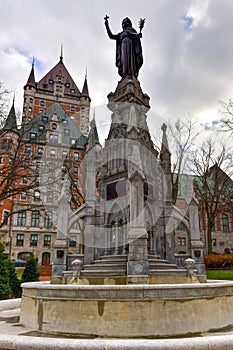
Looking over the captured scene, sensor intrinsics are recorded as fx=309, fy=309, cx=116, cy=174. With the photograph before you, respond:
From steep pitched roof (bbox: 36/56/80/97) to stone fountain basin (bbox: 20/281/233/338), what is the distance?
78.9m

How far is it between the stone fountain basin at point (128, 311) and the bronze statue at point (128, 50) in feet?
33.8

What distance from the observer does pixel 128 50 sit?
1450cm

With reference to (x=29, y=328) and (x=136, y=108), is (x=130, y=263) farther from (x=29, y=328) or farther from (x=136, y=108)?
(x=136, y=108)

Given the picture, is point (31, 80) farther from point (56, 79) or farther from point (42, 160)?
point (42, 160)

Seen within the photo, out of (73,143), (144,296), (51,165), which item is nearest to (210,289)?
(144,296)

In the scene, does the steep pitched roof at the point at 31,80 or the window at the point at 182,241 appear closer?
the window at the point at 182,241

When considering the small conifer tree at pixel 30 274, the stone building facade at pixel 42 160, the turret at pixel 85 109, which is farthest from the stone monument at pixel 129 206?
the turret at pixel 85 109

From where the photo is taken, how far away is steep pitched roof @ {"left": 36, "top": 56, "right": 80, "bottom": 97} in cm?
8162

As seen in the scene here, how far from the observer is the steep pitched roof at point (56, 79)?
81625 millimetres

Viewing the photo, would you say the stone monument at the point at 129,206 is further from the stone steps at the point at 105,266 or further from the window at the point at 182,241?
the window at the point at 182,241

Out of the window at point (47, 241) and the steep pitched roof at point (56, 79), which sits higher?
the steep pitched roof at point (56, 79)

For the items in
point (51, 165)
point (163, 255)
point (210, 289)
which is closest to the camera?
point (210, 289)

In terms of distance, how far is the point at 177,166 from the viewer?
3055cm

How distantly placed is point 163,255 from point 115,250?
84.4 inches
